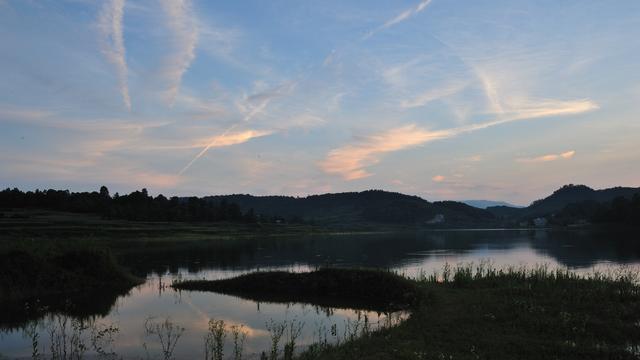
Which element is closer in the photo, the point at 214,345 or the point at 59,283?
the point at 214,345

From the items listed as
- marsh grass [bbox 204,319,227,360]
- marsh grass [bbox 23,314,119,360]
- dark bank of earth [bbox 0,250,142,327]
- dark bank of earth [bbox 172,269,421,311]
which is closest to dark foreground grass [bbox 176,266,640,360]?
dark bank of earth [bbox 172,269,421,311]

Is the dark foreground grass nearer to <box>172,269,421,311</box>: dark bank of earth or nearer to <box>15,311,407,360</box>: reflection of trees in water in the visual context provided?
<box>172,269,421,311</box>: dark bank of earth

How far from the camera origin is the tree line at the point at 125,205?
471 feet

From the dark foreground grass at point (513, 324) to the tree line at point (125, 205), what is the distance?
126 metres

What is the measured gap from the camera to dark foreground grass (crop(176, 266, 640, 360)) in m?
16.5

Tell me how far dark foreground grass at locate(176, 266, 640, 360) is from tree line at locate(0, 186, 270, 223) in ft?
415

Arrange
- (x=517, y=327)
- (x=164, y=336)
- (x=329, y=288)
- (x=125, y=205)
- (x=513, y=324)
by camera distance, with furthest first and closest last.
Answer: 1. (x=125, y=205)
2. (x=329, y=288)
3. (x=164, y=336)
4. (x=513, y=324)
5. (x=517, y=327)

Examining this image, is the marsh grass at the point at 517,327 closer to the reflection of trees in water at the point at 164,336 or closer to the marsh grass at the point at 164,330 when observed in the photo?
the reflection of trees in water at the point at 164,336

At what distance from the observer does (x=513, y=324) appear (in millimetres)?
20422

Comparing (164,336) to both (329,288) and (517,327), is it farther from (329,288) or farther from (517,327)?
(517,327)

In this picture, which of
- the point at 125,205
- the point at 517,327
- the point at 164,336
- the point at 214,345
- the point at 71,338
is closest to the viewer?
the point at 517,327

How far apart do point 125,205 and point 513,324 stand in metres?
154

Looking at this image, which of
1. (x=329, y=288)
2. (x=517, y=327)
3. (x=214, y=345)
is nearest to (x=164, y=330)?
(x=214, y=345)

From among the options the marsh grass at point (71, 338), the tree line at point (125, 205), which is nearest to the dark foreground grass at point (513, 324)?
the marsh grass at point (71, 338)
